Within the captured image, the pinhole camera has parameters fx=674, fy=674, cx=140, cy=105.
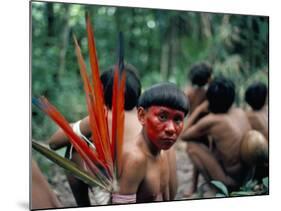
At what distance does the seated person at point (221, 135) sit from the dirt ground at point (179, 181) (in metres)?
0.08

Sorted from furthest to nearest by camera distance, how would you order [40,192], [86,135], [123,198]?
[123,198] < [86,135] < [40,192]

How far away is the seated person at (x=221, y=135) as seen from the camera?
5.75 metres

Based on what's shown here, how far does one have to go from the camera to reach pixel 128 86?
17.8ft

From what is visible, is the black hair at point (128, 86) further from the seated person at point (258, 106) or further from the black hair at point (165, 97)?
the seated person at point (258, 106)

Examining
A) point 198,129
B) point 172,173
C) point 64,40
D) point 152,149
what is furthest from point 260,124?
point 64,40

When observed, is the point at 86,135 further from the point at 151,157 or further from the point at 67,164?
the point at 151,157

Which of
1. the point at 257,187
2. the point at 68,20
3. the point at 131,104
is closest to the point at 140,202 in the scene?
the point at 131,104

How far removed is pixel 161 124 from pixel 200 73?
60cm

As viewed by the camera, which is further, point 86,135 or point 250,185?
point 250,185

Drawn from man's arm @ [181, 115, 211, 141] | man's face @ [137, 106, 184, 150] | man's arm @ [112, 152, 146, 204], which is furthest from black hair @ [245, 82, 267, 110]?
man's arm @ [112, 152, 146, 204]

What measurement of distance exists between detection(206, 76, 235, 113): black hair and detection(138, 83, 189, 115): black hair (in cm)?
27

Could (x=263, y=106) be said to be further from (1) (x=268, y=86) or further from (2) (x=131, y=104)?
(2) (x=131, y=104)

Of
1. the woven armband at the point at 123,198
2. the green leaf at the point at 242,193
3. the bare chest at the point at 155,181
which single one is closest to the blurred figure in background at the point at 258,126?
the green leaf at the point at 242,193

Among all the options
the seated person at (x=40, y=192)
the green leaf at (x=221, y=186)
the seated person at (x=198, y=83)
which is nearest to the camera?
the seated person at (x=40, y=192)
